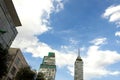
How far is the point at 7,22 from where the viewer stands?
5472 centimetres

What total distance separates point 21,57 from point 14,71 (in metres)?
8.25

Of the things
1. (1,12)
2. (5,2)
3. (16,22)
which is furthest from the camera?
(16,22)

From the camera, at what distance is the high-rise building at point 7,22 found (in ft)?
166

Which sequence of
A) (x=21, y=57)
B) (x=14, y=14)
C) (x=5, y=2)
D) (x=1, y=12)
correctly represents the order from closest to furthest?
(x=1, y=12)
(x=5, y=2)
(x=14, y=14)
(x=21, y=57)

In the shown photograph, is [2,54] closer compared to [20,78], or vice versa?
[2,54]

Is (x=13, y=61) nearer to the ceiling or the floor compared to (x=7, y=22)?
nearer to the floor

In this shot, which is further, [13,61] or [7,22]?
[13,61]

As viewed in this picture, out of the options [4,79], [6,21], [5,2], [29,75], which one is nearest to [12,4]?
[5,2]

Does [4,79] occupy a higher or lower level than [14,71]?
lower

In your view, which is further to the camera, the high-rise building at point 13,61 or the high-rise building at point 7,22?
the high-rise building at point 13,61

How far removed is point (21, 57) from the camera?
3093 inches

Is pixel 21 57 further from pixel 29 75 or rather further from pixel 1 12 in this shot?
pixel 1 12

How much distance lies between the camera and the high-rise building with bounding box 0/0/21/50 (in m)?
50.5

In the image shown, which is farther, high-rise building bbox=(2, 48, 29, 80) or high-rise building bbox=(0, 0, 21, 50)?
high-rise building bbox=(2, 48, 29, 80)
